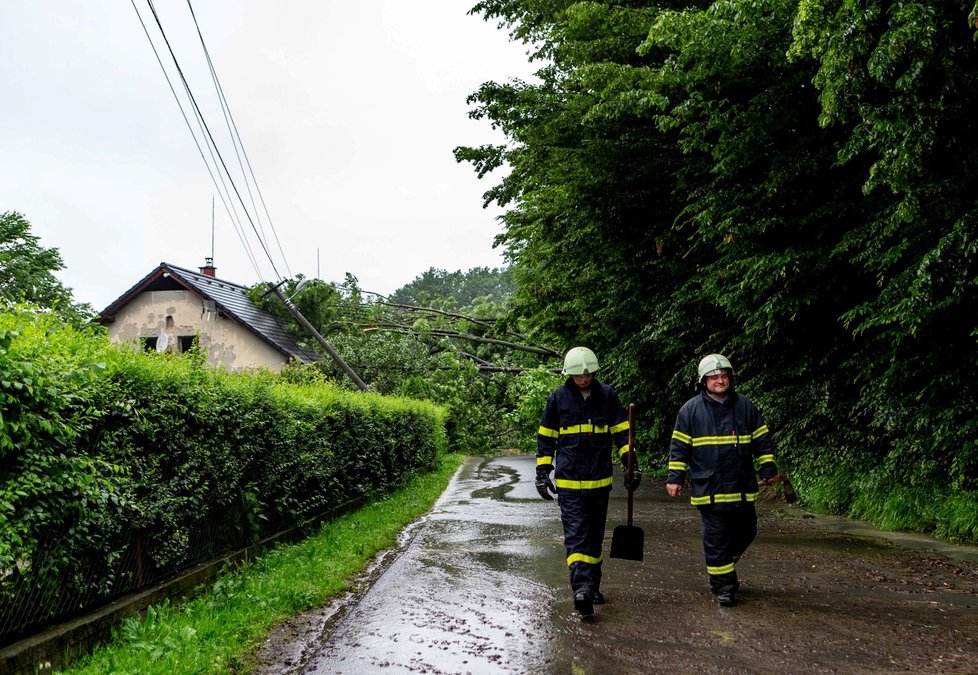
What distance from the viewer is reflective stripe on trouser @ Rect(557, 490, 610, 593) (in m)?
5.50

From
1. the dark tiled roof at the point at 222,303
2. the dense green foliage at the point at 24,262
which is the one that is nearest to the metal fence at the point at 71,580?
the dark tiled roof at the point at 222,303

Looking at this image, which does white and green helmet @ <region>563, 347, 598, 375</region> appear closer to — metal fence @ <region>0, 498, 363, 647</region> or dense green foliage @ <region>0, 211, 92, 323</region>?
metal fence @ <region>0, 498, 363, 647</region>

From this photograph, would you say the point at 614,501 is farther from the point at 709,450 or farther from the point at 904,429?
the point at 709,450

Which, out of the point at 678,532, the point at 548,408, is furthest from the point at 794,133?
the point at 548,408

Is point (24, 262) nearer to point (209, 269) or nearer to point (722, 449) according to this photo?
point (209, 269)

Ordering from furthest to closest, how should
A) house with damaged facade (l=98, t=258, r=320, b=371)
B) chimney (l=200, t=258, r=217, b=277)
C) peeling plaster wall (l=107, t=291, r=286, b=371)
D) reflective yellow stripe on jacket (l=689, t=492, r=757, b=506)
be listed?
chimney (l=200, t=258, r=217, b=277), peeling plaster wall (l=107, t=291, r=286, b=371), house with damaged facade (l=98, t=258, r=320, b=371), reflective yellow stripe on jacket (l=689, t=492, r=757, b=506)

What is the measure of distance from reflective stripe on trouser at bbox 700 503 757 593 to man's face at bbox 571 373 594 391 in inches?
51.9

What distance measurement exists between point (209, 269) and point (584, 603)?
36508mm

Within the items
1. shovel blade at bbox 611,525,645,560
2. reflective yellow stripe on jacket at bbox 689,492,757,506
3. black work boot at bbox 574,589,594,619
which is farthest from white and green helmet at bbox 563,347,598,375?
black work boot at bbox 574,589,594,619

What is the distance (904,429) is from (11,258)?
44.8 meters

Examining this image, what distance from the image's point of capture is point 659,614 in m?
5.41

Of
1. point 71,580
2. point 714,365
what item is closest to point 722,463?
point 714,365

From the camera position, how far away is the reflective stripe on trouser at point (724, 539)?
566cm

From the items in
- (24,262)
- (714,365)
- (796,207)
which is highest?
(24,262)
